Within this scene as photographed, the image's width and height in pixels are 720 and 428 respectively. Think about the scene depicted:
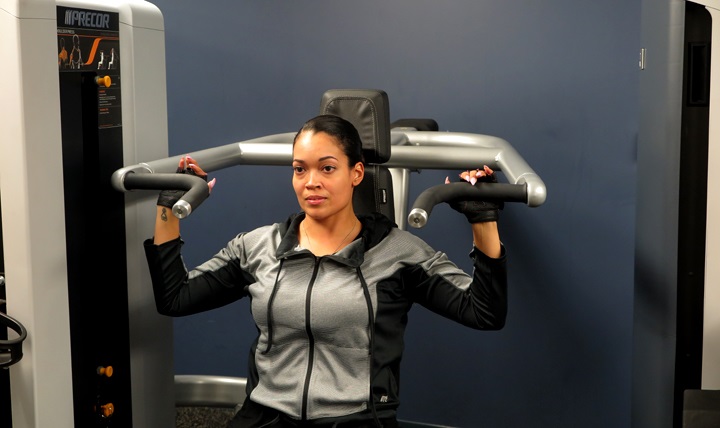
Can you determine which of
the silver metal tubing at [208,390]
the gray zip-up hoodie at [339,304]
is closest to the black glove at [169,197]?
the gray zip-up hoodie at [339,304]

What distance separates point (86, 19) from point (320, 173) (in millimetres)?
618

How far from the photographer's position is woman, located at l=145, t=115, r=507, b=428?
6.55 feet

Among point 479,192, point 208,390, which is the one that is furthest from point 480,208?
point 208,390

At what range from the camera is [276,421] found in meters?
2.03

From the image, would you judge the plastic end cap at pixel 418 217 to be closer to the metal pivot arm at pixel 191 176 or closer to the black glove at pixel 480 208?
the black glove at pixel 480 208

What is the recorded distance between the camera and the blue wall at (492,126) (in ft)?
9.79

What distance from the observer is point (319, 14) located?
3.22 m

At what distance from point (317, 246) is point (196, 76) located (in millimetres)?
1465

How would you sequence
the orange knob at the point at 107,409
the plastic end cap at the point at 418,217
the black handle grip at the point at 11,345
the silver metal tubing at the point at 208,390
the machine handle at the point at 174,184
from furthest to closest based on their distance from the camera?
the silver metal tubing at the point at 208,390
the orange knob at the point at 107,409
the machine handle at the point at 174,184
the black handle grip at the point at 11,345
the plastic end cap at the point at 418,217

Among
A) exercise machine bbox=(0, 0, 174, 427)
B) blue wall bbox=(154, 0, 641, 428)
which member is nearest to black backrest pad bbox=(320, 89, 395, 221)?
exercise machine bbox=(0, 0, 174, 427)

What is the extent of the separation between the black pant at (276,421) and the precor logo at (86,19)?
2.99 ft

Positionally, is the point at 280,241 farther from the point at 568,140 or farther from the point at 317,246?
the point at 568,140

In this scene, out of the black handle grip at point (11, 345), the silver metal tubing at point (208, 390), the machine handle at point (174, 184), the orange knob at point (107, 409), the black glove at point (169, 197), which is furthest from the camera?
the silver metal tubing at point (208, 390)

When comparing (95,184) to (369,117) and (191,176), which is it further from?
(369,117)
